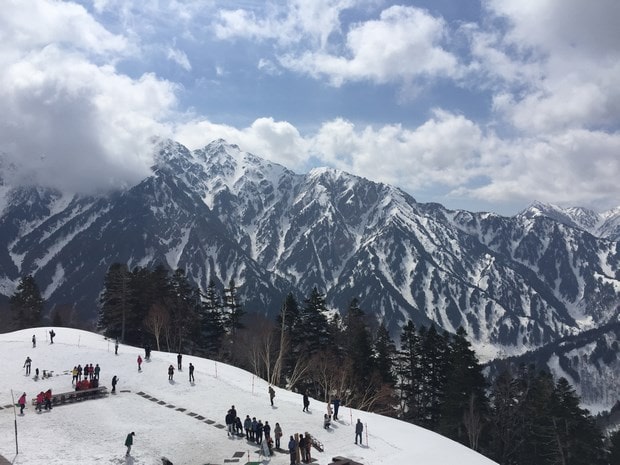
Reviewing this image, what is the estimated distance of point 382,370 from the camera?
63.1 meters

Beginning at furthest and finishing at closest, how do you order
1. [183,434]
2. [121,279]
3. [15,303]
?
[15,303]
[121,279]
[183,434]

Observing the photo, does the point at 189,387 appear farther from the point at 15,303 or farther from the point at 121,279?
the point at 15,303

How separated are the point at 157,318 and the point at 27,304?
122 ft

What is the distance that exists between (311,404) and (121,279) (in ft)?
145

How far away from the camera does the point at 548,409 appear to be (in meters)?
55.8

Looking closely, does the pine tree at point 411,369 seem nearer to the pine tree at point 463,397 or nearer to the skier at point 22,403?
the pine tree at point 463,397

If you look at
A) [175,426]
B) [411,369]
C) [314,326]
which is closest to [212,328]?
[314,326]

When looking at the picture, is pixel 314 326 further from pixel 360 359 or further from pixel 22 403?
pixel 22 403

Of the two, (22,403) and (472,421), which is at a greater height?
(22,403)

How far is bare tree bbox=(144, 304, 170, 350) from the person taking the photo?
6806 cm

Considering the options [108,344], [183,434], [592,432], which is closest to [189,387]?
[183,434]

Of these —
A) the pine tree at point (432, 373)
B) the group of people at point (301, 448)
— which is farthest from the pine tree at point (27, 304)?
the group of people at point (301, 448)

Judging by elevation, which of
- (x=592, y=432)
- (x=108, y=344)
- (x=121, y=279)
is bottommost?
(x=592, y=432)

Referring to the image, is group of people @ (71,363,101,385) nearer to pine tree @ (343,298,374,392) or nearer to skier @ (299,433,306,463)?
skier @ (299,433,306,463)
